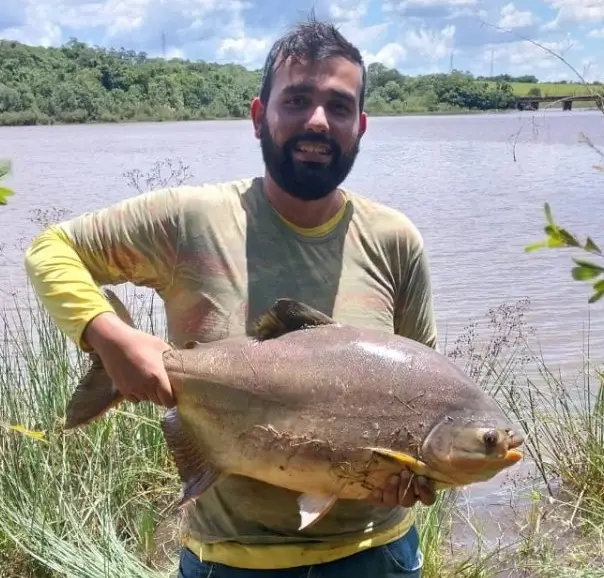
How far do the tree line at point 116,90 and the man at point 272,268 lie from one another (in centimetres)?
5645

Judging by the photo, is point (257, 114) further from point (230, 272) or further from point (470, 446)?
point (470, 446)

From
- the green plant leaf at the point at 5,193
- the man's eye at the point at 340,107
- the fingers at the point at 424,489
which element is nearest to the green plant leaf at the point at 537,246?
the fingers at the point at 424,489

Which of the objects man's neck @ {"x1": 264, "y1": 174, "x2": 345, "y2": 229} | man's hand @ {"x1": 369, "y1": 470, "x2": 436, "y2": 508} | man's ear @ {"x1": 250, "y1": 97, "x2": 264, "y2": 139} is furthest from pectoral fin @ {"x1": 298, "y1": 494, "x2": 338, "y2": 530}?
man's ear @ {"x1": 250, "y1": 97, "x2": 264, "y2": 139}

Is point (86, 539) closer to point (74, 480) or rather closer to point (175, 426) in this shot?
point (74, 480)

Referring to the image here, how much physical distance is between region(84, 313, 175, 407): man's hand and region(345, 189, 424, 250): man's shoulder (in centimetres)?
75

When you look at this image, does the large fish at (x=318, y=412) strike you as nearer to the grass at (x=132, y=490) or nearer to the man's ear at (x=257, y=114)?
the man's ear at (x=257, y=114)

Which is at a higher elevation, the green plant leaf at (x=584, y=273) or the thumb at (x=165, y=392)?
the green plant leaf at (x=584, y=273)

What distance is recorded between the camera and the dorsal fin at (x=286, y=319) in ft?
8.10

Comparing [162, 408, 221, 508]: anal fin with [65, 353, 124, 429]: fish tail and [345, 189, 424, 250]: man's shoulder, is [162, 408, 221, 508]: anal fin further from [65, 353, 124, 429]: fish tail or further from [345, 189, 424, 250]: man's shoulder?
[345, 189, 424, 250]: man's shoulder

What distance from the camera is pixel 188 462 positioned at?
254cm

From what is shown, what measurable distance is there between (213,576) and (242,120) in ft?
246

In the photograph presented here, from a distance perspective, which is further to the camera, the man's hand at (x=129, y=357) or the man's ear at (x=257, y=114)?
the man's ear at (x=257, y=114)

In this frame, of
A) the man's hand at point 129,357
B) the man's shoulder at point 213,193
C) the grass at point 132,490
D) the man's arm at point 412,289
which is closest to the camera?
the man's hand at point 129,357

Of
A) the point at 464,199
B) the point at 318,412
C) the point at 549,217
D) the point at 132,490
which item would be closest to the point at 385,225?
the point at 318,412
